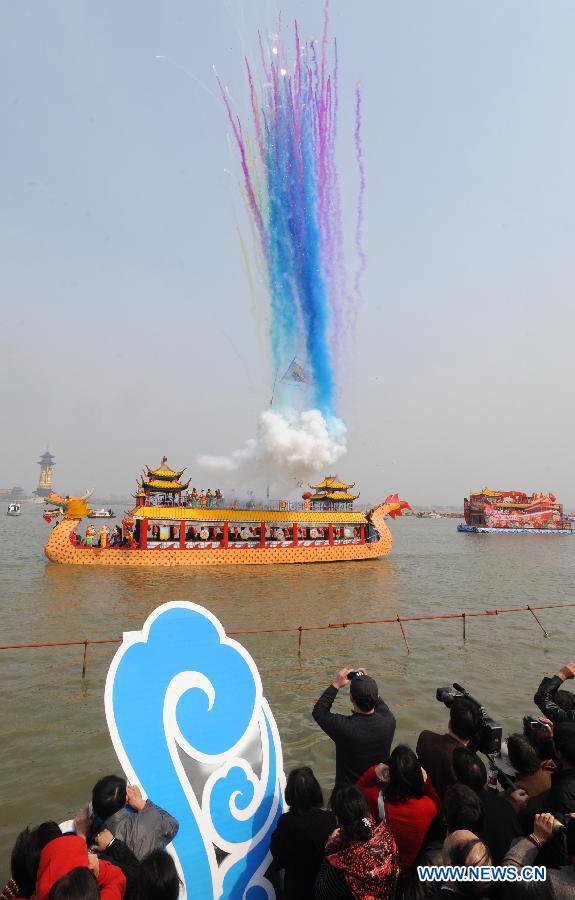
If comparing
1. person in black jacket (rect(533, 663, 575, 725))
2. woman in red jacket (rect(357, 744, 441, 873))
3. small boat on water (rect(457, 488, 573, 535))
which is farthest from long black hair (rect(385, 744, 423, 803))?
small boat on water (rect(457, 488, 573, 535))

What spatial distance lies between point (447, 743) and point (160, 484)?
2611 centimetres

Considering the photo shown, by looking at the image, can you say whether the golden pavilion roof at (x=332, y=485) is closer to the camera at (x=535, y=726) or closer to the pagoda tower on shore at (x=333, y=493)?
the pagoda tower on shore at (x=333, y=493)

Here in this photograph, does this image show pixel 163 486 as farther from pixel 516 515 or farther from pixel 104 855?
pixel 516 515

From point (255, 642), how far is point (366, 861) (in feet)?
33.4

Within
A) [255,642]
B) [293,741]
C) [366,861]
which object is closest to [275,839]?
[366,861]

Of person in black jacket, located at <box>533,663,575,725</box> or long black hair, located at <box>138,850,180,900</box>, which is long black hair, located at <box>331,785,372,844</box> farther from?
person in black jacket, located at <box>533,663,575,725</box>

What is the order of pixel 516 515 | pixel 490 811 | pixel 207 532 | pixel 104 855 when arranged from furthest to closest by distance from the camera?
pixel 516 515 → pixel 207 532 → pixel 490 811 → pixel 104 855

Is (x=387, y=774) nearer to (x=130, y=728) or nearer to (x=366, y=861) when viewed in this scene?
(x=366, y=861)

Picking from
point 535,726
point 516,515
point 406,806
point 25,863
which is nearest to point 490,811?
point 406,806

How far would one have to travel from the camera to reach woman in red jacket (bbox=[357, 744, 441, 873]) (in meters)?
3.00

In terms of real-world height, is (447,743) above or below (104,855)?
above

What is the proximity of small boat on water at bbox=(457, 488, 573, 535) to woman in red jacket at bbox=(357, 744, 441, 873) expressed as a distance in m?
68.5

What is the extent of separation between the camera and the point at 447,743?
152 inches

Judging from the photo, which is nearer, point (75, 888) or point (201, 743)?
point (75, 888)
